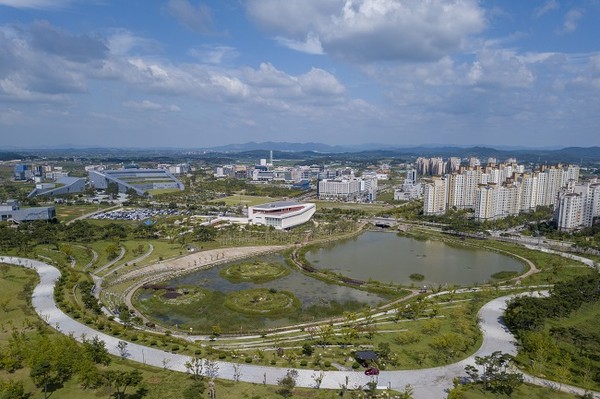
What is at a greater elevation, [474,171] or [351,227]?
[474,171]

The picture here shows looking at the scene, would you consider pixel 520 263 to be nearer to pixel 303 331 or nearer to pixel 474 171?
pixel 303 331

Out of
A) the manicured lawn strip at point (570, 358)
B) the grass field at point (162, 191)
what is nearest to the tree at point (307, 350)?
the manicured lawn strip at point (570, 358)

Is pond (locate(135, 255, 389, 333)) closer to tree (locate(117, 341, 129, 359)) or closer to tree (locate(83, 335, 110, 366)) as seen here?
tree (locate(117, 341, 129, 359))

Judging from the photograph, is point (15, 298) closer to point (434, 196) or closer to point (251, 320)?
point (251, 320)

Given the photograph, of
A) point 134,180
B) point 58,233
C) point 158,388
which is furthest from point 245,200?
point 158,388

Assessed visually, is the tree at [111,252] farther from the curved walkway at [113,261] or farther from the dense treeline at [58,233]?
the dense treeline at [58,233]

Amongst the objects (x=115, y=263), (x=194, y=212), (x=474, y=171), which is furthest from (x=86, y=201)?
(x=474, y=171)
